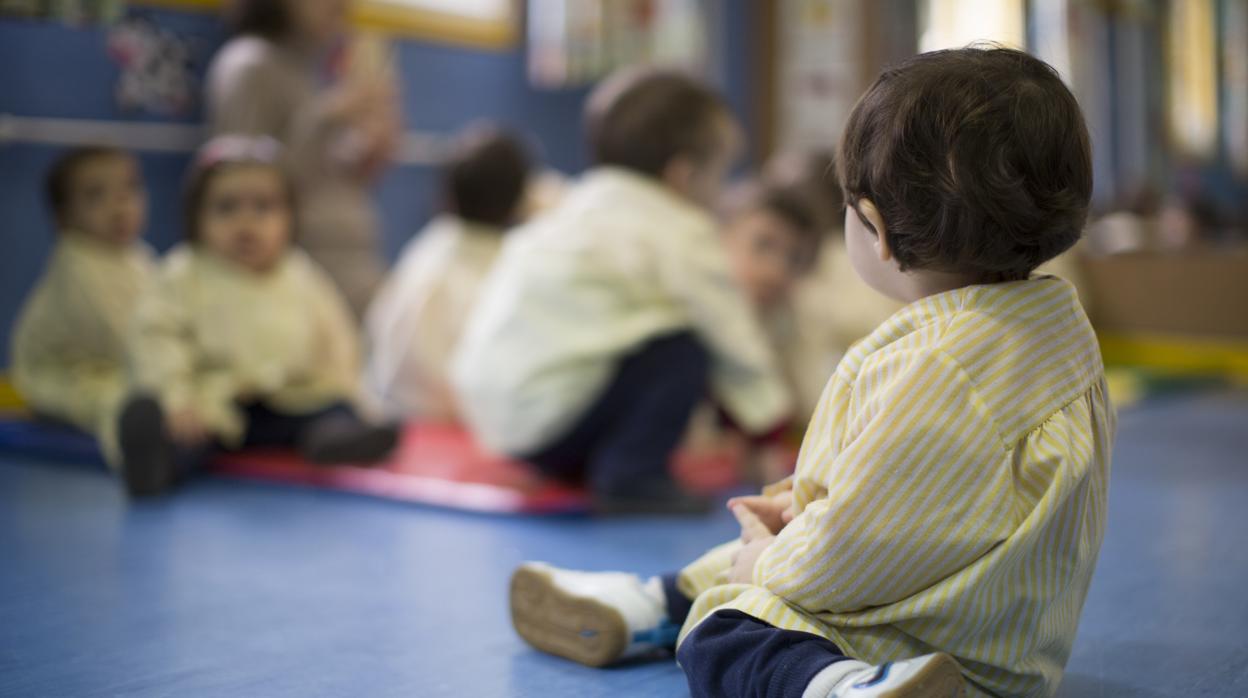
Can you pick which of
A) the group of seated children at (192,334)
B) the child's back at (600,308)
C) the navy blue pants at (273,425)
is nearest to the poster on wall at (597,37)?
the group of seated children at (192,334)

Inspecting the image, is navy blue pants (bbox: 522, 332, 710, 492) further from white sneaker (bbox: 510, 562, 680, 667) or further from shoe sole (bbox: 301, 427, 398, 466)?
white sneaker (bbox: 510, 562, 680, 667)

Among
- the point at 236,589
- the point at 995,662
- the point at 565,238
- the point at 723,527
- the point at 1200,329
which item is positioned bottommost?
the point at 1200,329

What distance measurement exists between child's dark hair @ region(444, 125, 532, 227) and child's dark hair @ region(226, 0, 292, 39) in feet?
2.31

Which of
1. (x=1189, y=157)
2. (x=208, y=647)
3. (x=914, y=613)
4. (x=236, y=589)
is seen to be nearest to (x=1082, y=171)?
(x=914, y=613)

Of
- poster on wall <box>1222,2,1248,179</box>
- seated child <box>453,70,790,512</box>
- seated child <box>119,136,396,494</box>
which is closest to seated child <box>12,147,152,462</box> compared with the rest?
seated child <box>119,136,396,494</box>

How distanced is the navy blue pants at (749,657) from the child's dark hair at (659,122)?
4.10ft

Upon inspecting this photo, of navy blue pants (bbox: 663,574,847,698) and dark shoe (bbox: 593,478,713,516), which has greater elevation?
navy blue pants (bbox: 663,574,847,698)

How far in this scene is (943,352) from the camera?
0.98 meters

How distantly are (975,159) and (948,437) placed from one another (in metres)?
0.21

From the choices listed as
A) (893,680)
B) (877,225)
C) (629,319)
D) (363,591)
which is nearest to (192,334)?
(629,319)

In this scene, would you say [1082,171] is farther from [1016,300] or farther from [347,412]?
[347,412]

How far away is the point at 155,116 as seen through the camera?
11.7 feet

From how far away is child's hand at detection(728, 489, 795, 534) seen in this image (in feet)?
3.72

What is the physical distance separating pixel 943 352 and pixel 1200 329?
4.02 meters
